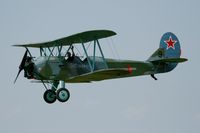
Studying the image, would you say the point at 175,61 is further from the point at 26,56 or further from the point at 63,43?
the point at 26,56

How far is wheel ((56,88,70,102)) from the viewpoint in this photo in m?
20.0

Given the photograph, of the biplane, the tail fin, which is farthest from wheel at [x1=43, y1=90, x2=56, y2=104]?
the tail fin

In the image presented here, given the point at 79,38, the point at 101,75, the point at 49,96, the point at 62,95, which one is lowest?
the point at 49,96

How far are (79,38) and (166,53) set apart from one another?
5178mm

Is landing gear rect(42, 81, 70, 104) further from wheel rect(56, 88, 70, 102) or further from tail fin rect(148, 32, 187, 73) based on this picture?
tail fin rect(148, 32, 187, 73)

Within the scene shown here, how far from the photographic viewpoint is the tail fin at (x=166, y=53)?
22.7m

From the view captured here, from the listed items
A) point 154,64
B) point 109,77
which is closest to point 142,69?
point 154,64

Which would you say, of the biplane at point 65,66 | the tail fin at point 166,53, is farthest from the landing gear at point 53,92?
the tail fin at point 166,53

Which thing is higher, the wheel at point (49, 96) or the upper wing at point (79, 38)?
the upper wing at point (79, 38)

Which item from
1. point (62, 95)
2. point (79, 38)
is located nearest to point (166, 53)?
point (79, 38)

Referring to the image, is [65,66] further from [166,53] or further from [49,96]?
[166,53]

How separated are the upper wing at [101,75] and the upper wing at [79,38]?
127 centimetres

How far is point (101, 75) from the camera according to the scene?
19422 mm

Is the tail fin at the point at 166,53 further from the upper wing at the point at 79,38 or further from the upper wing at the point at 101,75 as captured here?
the upper wing at the point at 79,38
